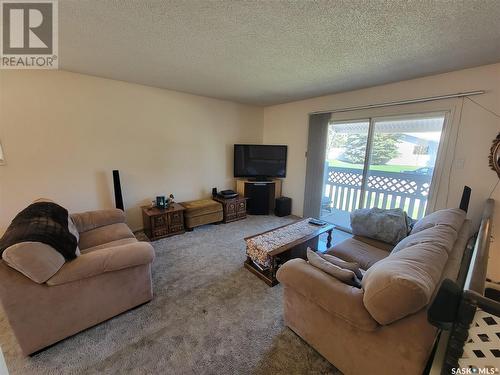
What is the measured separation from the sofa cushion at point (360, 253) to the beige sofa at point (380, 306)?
1.72 ft

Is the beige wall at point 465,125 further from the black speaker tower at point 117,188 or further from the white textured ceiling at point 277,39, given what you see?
the black speaker tower at point 117,188

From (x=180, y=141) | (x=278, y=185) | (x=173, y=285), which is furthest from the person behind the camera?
(x=278, y=185)

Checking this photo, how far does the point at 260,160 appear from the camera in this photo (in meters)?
4.33

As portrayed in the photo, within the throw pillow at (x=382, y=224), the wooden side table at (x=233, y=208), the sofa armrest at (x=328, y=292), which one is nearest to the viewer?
the sofa armrest at (x=328, y=292)

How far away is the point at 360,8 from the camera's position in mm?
1328

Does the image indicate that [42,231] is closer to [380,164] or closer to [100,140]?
[100,140]

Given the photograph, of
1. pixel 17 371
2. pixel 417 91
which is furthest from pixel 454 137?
pixel 17 371

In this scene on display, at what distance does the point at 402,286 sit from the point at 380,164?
8.95 ft

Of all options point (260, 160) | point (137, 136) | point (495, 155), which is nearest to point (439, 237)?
point (495, 155)

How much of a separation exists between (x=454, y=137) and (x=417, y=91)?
727mm

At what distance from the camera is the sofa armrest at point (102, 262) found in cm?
143

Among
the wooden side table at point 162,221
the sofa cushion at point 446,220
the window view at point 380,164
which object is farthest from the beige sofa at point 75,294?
the window view at point 380,164

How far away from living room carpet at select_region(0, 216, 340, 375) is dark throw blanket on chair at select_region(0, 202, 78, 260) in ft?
1.64

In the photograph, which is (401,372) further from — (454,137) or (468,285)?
(454,137)
